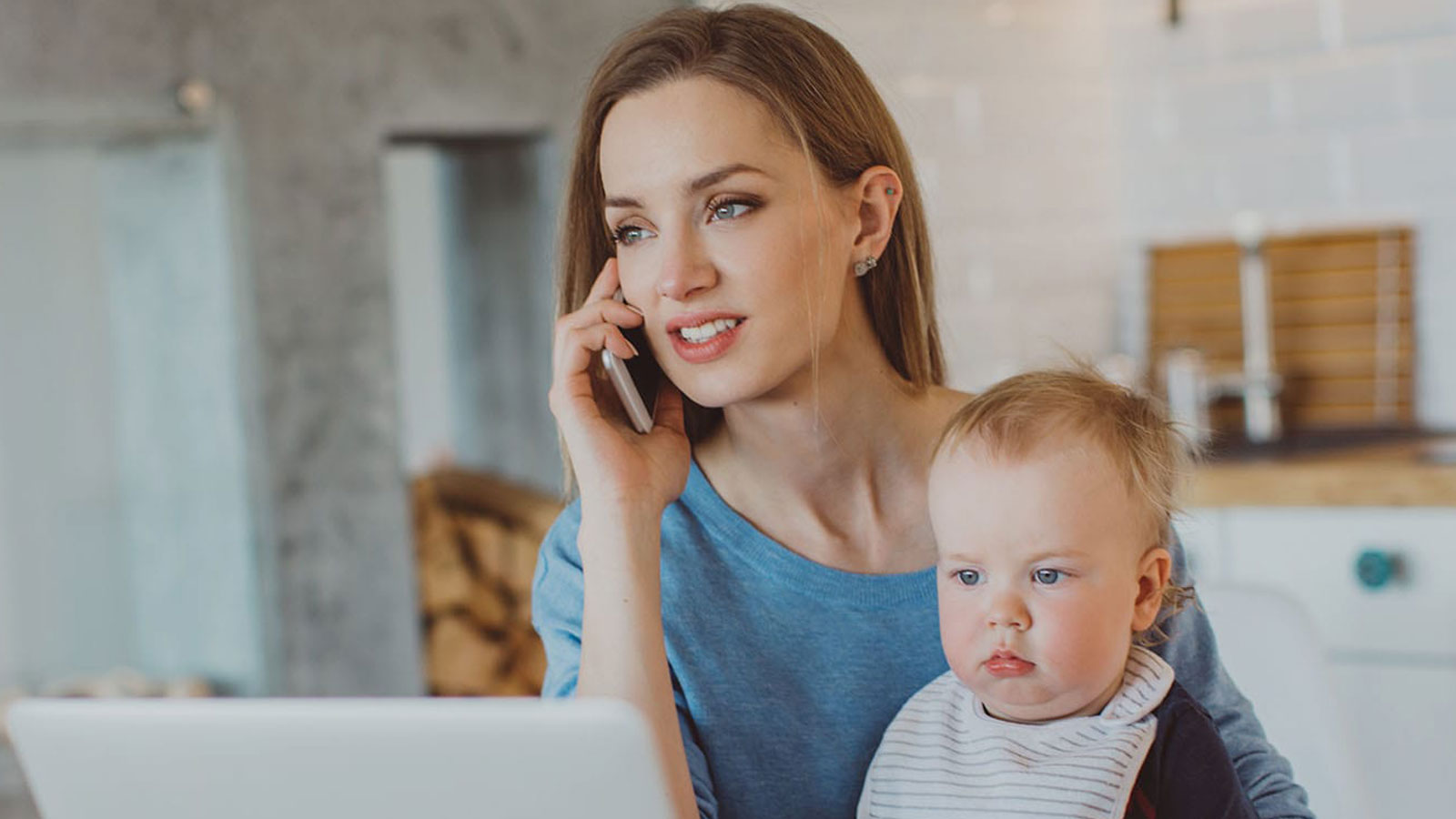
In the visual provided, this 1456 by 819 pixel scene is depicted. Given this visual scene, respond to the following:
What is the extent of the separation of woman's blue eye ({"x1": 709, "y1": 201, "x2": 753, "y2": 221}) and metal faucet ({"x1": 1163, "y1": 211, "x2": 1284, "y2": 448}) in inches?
76.5

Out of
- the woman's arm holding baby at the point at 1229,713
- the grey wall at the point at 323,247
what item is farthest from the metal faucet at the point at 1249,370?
the woman's arm holding baby at the point at 1229,713

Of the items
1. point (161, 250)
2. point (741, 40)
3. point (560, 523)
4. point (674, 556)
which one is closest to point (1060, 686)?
point (674, 556)

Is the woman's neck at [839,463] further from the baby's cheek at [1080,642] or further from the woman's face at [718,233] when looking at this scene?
the baby's cheek at [1080,642]

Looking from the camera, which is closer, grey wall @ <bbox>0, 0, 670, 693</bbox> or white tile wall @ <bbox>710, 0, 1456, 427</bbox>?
grey wall @ <bbox>0, 0, 670, 693</bbox>

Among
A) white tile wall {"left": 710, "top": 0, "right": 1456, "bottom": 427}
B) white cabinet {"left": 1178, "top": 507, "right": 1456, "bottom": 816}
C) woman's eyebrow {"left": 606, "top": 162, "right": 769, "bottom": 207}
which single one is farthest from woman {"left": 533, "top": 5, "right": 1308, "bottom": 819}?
white tile wall {"left": 710, "top": 0, "right": 1456, "bottom": 427}

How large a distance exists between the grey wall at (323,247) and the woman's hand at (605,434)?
59.9 inches

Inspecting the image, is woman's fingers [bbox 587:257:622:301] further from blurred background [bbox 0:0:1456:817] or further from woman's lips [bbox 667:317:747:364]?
blurred background [bbox 0:0:1456:817]

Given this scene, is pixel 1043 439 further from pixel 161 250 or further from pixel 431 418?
pixel 431 418

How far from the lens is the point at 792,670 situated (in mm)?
1451

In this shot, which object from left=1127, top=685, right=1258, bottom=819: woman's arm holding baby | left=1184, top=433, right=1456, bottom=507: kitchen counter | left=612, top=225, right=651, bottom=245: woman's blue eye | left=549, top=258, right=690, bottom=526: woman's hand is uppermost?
left=612, top=225, right=651, bottom=245: woman's blue eye

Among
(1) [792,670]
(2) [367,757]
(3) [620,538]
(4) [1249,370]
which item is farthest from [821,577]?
(4) [1249,370]

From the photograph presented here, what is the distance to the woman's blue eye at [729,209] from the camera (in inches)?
54.2

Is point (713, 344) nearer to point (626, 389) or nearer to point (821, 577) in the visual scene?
point (626, 389)

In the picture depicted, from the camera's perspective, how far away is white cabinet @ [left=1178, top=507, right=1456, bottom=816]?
8.29 ft
